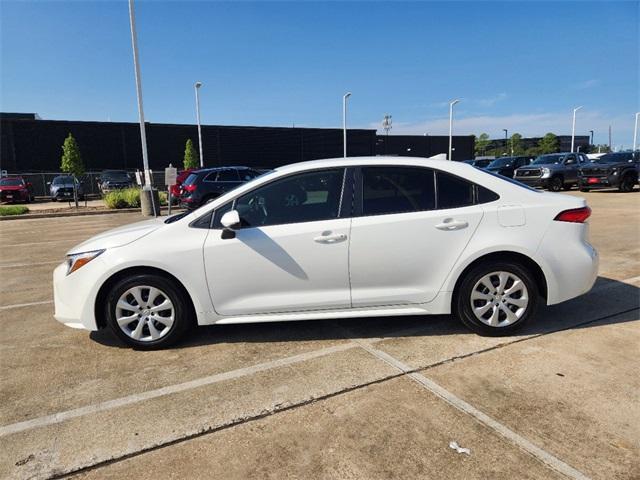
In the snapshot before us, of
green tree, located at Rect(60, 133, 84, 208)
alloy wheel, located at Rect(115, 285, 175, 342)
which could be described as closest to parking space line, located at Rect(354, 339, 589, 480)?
alloy wheel, located at Rect(115, 285, 175, 342)

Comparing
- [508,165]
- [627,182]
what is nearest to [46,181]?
[508,165]

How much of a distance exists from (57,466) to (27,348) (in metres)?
2.08

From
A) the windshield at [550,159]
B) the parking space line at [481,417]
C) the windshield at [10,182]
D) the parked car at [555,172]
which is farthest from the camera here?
the windshield at [10,182]

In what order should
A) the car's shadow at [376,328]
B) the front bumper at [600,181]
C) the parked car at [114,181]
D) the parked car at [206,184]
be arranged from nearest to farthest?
the car's shadow at [376,328] → the parked car at [206,184] → the front bumper at [600,181] → the parked car at [114,181]

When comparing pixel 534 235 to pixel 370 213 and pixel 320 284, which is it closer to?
pixel 370 213

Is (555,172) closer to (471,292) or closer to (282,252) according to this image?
(471,292)

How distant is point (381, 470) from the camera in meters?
2.36

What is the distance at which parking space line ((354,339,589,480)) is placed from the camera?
7.70ft

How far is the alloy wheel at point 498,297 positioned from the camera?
3938 mm

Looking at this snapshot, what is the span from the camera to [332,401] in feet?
9.93

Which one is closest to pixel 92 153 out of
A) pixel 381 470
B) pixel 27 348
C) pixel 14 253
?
pixel 14 253

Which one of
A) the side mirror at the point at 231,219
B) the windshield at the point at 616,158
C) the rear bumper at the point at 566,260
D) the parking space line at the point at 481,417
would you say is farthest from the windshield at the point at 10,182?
the windshield at the point at 616,158

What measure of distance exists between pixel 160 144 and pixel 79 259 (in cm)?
4535

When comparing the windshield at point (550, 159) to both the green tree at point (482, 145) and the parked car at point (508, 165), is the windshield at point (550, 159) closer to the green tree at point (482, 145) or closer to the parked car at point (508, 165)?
the parked car at point (508, 165)
